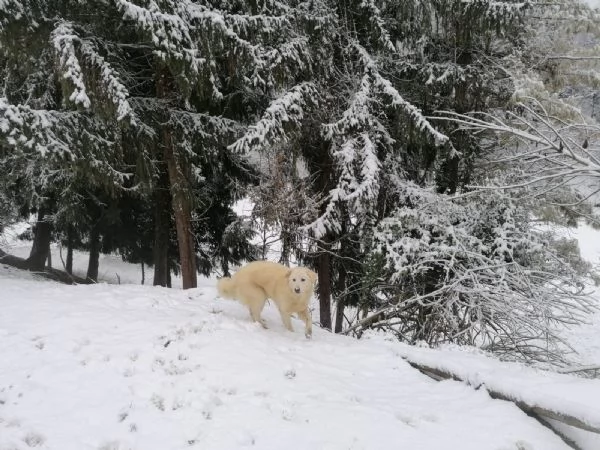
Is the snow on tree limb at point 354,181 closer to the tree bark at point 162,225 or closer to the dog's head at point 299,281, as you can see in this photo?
the dog's head at point 299,281

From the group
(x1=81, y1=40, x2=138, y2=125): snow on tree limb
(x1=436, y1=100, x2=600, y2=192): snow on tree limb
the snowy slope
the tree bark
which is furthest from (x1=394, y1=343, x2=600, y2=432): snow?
the tree bark

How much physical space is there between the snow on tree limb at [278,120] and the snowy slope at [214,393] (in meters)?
4.19

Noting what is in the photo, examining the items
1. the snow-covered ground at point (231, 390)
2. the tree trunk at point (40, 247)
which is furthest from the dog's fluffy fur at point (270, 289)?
the tree trunk at point (40, 247)

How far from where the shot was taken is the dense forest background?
8352mm

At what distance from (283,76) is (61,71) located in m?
4.37

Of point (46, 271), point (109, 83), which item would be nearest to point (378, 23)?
point (109, 83)

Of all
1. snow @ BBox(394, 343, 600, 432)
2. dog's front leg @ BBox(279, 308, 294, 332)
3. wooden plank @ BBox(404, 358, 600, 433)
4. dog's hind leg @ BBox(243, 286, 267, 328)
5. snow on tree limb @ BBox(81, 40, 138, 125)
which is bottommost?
wooden plank @ BBox(404, 358, 600, 433)

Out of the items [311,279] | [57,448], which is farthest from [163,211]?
[57,448]

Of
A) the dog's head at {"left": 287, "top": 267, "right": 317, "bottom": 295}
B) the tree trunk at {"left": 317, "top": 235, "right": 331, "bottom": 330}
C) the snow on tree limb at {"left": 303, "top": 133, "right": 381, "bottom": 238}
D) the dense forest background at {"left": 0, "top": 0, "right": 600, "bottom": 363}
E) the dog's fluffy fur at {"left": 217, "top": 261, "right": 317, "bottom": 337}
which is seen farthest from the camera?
the tree trunk at {"left": 317, "top": 235, "right": 331, "bottom": 330}

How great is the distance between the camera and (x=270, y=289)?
21.6 ft

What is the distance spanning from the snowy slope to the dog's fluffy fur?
11.2 inches

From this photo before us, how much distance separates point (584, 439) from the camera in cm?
374

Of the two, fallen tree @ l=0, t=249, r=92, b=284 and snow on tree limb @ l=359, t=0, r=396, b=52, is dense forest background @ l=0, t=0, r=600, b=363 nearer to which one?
snow on tree limb @ l=359, t=0, r=396, b=52

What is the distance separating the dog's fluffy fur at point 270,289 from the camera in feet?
21.0
